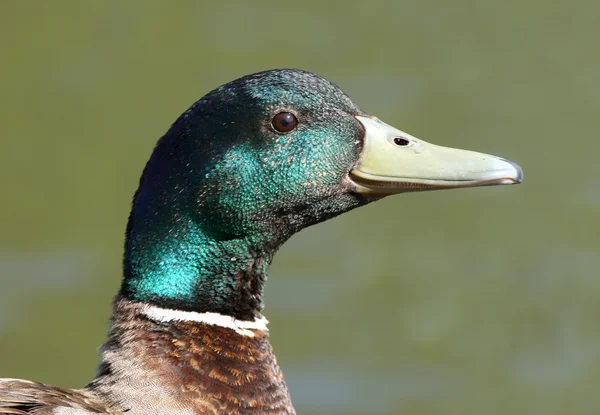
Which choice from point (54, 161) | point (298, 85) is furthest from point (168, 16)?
point (298, 85)

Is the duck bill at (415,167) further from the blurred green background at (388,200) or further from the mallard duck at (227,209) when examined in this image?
the blurred green background at (388,200)

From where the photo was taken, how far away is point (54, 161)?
699 cm

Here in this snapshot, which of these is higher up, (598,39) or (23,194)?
(598,39)

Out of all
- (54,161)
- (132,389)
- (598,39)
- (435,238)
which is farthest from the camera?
(598,39)

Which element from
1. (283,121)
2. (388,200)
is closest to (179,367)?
(283,121)

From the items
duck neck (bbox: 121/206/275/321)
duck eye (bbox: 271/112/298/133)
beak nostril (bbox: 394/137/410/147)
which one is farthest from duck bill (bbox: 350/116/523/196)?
duck neck (bbox: 121/206/275/321)

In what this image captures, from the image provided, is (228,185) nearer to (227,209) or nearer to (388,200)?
(227,209)

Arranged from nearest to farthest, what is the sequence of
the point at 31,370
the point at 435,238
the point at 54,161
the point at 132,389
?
the point at 132,389 < the point at 31,370 < the point at 435,238 < the point at 54,161

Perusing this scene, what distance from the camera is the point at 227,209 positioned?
124 inches

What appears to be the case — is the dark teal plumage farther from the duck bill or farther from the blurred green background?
the blurred green background

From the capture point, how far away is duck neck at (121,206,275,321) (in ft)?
10.3

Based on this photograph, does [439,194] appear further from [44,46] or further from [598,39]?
[44,46]

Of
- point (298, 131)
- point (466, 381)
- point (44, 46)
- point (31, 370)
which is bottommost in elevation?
point (298, 131)

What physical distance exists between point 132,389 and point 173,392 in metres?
0.10
